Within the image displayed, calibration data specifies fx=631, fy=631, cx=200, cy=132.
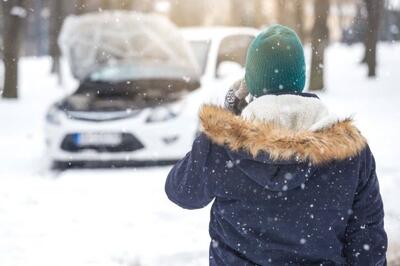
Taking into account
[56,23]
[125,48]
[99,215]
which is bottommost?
[56,23]

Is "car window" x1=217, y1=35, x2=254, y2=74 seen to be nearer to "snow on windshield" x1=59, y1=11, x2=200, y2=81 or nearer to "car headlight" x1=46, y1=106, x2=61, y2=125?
"snow on windshield" x1=59, y1=11, x2=200, y2=81

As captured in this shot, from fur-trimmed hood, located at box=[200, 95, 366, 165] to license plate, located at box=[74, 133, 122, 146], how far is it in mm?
5549

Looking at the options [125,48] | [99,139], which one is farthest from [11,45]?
[99,139]

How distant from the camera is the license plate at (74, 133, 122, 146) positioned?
24.3ft

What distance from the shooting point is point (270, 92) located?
6.39ft

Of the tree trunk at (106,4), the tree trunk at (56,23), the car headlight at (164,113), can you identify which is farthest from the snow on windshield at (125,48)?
the tree trunk at (106,4)

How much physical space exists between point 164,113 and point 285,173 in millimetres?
5779

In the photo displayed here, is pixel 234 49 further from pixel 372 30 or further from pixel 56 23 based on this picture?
pixel 56 23

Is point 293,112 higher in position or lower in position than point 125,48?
higher

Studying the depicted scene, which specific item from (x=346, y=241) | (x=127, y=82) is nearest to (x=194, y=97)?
(x=127, y=82)

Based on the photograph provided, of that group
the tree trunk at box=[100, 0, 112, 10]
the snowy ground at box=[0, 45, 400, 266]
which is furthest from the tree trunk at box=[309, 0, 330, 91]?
the tree trunk at box=[100, 0, 112, 10]

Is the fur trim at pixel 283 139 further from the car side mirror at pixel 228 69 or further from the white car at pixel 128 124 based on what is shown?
the car side mirror at pixel 228 69

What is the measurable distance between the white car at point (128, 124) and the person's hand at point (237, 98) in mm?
5222

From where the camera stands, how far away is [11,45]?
15828 millimetres
